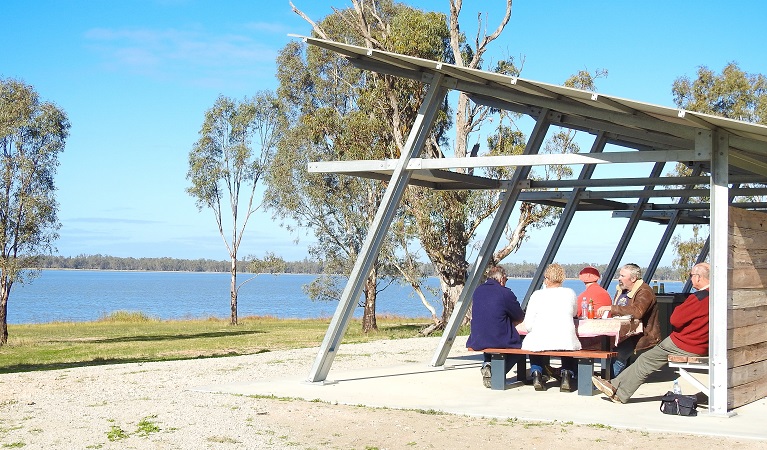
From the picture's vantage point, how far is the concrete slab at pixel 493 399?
24.8ft

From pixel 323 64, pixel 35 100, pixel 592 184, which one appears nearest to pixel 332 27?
pixel 323 64

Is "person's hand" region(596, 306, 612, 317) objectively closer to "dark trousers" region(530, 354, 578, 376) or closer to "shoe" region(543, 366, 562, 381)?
"dark trousers" region(530, 354, 578, 376)

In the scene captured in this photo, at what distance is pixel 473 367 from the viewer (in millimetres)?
11609

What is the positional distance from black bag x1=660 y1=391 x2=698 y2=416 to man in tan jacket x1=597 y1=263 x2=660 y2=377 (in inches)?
A: 66.1

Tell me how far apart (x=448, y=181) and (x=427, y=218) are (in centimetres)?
1081

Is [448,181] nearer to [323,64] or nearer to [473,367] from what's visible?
[473,367]

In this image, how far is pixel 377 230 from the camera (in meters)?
9.64

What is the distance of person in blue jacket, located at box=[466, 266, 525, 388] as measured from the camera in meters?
9.62

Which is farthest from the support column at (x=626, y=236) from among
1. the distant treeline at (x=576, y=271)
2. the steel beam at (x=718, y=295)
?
the steel beam at (x=718, y=295)

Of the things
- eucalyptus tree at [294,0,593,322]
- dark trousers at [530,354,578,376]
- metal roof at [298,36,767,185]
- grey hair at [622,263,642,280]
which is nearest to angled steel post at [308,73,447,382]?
metal roof at [298,36,767,185]

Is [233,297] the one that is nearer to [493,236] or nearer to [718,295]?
[493,236]

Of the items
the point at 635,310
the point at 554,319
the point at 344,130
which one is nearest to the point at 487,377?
the point at 554,319

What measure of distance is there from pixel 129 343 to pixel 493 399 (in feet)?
56.2

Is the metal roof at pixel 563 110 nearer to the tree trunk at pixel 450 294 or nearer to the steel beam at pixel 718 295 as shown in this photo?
the steel beam at pixel 718 295
